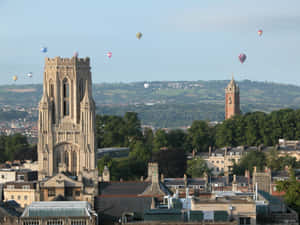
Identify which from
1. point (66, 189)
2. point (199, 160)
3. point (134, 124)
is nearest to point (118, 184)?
point (66, 189)

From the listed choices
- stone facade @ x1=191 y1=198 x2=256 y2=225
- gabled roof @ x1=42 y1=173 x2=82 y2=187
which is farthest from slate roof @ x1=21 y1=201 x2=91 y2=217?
gabled roof @ x1=42 y1=173 x2=82 y2=187

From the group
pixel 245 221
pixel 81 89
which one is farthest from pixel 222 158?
Answer: pixel 245 221

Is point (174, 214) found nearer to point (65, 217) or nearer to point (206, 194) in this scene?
point (65, 217)

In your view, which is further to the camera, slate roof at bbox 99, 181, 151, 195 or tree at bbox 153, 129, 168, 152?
tree at bbox 153, 129, 168, 152

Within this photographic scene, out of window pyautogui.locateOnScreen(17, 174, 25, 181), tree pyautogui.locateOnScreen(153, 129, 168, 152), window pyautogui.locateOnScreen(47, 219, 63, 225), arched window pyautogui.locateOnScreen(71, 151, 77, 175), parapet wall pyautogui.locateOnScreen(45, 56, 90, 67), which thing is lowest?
window pyautogui.locateOnScreen(47, 219, 63, 225)

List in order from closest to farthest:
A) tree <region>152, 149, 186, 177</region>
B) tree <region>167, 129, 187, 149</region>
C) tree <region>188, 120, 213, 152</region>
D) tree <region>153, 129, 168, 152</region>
→ tree <region>152, 149, 186, 177</region>, tree <region>153, 129, 168, 152</region>, tree <region>167, 129, 187, 149</region>, tree <region>188, 120, 213, 152</region>

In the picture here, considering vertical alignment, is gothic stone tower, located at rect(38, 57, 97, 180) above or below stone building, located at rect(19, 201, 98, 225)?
above

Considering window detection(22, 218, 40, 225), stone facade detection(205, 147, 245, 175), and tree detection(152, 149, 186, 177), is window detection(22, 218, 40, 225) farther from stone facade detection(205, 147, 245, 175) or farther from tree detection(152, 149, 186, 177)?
stone facade detection(205, 147, 245, 175)
